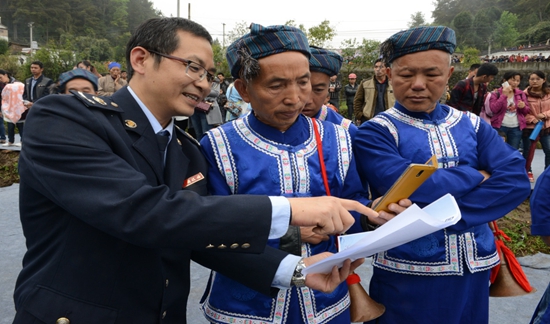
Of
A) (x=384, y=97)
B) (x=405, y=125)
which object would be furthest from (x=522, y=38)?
(x=405, y=125)

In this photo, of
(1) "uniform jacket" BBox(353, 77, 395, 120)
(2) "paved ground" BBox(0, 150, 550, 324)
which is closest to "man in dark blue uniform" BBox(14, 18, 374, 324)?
(2) "paved ground" BBox(0, 150, 550, 324)

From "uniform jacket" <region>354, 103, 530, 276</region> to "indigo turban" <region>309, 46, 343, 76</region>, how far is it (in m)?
0.72

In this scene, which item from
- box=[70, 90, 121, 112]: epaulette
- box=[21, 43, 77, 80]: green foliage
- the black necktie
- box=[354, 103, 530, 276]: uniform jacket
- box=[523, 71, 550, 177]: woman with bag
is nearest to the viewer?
box=[70, 90, 121, 112]: epaulette

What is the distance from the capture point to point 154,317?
4.39 feet

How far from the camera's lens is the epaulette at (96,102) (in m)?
1.21

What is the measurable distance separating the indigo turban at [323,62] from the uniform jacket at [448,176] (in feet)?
2.38

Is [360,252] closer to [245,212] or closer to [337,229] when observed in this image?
[337,229]

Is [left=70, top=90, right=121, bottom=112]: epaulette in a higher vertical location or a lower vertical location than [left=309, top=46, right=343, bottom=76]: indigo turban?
lower

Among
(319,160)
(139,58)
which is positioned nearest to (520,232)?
(319,160)

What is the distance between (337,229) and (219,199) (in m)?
0.33

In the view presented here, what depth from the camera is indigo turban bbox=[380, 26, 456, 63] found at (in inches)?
69.2

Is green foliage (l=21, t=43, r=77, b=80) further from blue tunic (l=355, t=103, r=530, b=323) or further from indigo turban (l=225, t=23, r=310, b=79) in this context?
blue tunic (l=355, t=103, r=530, b=323)

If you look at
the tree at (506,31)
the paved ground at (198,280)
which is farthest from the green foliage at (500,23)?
the paved ground at (198,280)

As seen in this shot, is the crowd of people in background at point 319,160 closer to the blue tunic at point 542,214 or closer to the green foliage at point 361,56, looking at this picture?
the blue tunic at point 542,214
